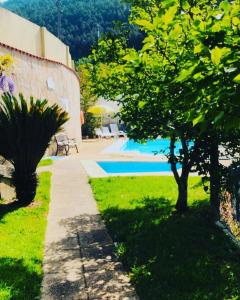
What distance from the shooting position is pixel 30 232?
7648 mm

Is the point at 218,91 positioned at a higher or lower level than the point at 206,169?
higher

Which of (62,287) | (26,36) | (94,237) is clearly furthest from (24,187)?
(26,36)

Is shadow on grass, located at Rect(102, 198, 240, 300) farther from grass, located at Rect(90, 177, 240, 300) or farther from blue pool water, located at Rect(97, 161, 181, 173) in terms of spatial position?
blue pool water, located at Rect(97, 161, 181, 173)

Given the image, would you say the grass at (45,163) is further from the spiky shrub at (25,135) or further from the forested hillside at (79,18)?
the forested hillside at (79,18)

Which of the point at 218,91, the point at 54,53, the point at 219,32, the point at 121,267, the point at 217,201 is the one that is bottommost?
the point at 121,267

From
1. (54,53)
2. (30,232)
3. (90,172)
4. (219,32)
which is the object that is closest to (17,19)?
(54,53)

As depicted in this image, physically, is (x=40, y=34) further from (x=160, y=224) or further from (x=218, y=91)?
(x=218, y=91)

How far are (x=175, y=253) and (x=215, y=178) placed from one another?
1.77m

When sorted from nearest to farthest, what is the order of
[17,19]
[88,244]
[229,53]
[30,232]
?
[229,53] → [88,244] → [30,232] → [17,19]

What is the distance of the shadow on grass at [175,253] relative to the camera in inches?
202

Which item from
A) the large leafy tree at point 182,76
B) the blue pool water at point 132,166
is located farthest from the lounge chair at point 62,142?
the large leafy tree at point 182,76

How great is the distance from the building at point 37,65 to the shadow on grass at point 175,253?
10263 millimetres

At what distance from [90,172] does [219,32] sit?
39.3ft

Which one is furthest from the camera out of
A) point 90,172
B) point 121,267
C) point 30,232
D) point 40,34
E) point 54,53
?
point 54,53
